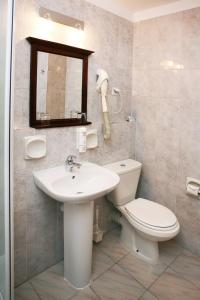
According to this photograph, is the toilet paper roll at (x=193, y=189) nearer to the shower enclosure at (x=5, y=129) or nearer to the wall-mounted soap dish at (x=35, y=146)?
the wall-mounted soap dish at (x=35, y=146)

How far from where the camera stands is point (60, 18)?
5.83ft

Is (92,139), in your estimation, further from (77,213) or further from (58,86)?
(77,213)

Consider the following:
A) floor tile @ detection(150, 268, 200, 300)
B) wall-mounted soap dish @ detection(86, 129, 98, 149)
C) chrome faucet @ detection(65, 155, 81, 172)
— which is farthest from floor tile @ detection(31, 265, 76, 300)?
wall-mounted soap dish @ detection(86, 129, 98, 149)

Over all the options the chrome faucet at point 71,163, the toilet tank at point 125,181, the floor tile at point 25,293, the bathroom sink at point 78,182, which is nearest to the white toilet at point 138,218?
the toilet tank at point 125,181

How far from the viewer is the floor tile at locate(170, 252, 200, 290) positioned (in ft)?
6.44

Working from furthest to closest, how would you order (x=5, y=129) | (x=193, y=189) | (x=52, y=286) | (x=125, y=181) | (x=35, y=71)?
(x=125, y=181) < (x=193, y=189) < (x=52, y=286) < (x=35, y=71) < (x=5, y=129)

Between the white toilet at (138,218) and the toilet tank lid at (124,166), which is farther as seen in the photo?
the toilet tank lid at (124,166)

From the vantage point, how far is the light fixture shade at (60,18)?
1686 millimetres

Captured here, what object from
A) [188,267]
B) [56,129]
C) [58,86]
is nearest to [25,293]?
[56,129]

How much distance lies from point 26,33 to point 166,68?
4.22 feet

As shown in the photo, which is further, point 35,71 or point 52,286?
point 52,286

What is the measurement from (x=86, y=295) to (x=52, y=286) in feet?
0.89

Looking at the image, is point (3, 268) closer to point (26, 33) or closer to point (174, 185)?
point (26, 33)

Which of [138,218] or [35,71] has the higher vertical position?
[35,71]
